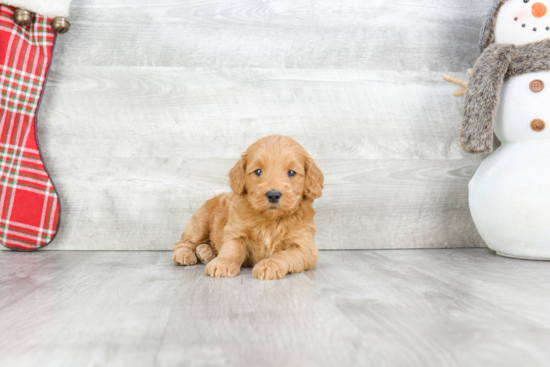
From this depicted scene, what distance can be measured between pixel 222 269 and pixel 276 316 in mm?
410

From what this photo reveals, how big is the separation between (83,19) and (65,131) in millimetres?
470

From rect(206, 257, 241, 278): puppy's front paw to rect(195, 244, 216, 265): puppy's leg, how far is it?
21 cm

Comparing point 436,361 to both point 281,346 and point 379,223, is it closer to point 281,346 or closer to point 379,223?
point 281,346

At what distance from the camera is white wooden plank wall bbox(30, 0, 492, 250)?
1736 millimetres

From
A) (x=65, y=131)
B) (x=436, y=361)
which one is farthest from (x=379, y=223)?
(x=65, y=131)

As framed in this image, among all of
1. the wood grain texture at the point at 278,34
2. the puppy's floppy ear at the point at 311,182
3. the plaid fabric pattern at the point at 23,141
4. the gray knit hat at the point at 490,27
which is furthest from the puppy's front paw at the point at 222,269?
the gray knit hat at the point at 490,27

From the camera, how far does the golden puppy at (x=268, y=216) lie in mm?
1263

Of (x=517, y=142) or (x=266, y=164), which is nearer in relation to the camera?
(x=266, y=164)

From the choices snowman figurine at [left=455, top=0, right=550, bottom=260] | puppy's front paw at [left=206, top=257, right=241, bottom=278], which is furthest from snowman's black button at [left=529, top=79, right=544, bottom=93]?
puppy's front paw at [left=206, top=257, right=241, bottom=278]

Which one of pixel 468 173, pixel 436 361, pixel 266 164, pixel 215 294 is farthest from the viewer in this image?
pixel 468 173

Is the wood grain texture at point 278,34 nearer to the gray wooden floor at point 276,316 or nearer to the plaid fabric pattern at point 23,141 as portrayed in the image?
the plaid fabric pattern at point 23,141

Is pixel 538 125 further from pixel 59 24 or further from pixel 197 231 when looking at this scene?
pixel 59 24

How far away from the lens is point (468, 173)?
187 centimetres

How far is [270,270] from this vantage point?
121 cm
